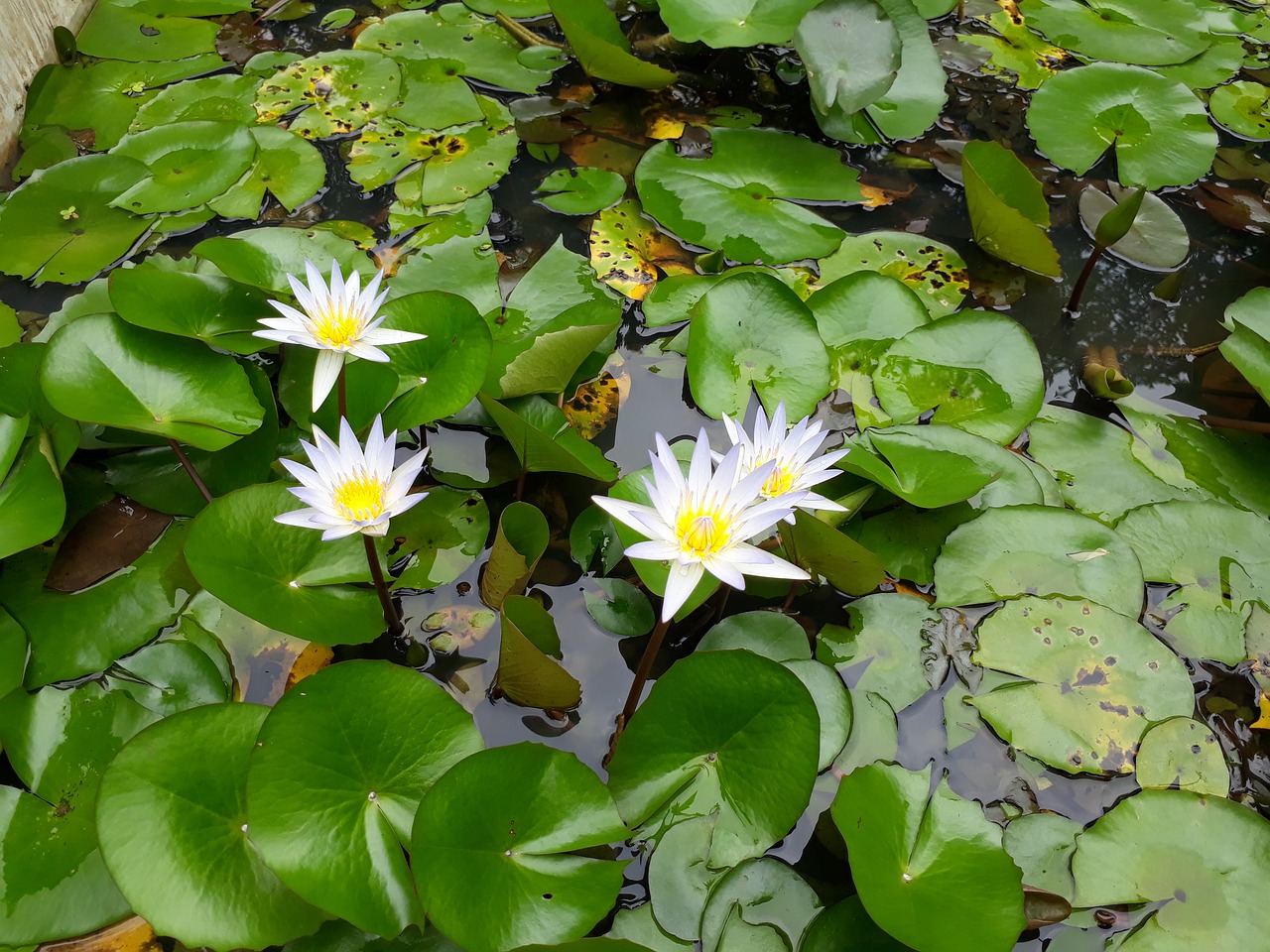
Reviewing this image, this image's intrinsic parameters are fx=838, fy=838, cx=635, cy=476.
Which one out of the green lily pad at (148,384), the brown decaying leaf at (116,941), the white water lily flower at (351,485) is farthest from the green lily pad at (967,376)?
the brown decaying leaf at (116,941)

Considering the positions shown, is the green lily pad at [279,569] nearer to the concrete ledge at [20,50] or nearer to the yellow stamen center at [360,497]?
the yellow stamen center at [360,497]

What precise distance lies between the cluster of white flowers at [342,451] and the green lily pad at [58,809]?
0.58m

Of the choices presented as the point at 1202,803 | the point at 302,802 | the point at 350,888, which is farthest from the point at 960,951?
the point at 302,802

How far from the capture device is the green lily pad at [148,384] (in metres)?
1.84

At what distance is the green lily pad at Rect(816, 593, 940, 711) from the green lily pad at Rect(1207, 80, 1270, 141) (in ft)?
7.89

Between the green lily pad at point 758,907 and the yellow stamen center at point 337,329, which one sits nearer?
the green lily pad at point 758,907

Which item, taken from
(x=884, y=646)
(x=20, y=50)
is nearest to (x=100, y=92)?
(x=20, y=50)

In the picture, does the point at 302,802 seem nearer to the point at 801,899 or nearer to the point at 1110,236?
the point at 801,899

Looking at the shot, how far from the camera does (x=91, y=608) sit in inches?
71.4

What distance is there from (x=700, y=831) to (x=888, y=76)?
232 cm

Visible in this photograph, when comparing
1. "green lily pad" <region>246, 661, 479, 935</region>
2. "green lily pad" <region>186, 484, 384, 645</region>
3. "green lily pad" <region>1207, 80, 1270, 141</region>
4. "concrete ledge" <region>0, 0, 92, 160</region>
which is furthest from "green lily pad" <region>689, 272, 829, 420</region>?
"concrete ledge" <region>0, 0, 92, 160</region>

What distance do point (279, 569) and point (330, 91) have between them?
1.99 m

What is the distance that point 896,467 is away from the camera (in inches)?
77.6

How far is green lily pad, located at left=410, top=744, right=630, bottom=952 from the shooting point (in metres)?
1.34
